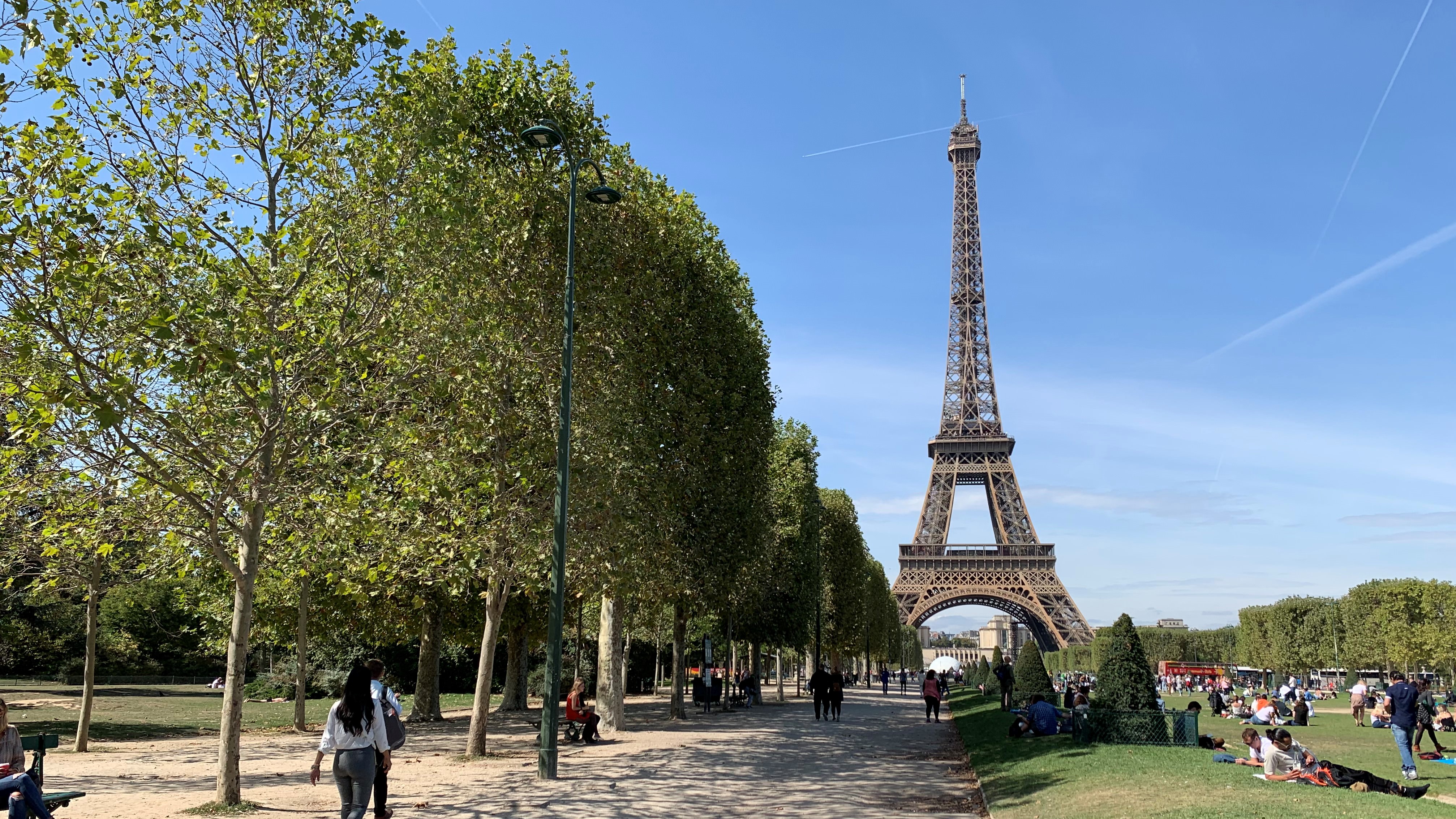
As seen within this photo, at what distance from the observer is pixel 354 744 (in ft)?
28.9

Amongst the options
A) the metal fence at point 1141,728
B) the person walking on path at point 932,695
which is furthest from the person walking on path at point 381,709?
the person walking on path at point 932,695

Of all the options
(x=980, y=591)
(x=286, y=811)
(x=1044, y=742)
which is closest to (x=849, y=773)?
(x=1044, y=742)

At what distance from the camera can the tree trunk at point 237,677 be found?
11.9 metres

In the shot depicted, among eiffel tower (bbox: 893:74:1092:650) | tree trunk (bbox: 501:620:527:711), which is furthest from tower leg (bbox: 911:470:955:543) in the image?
tree trunk (bbox: 501:620:527:711)

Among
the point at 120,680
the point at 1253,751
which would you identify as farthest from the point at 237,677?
the point at 120,680

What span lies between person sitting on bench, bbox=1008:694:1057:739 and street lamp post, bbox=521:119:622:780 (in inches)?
451

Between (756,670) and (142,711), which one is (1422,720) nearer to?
(756,670)

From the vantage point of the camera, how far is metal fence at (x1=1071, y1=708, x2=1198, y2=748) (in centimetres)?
1922

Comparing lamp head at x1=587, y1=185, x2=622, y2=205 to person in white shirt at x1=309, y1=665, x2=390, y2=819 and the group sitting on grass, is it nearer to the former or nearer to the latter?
person in white shirt at x1=309, y1=665, x2=390, y2=819

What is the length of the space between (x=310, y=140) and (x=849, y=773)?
1284 centimetres

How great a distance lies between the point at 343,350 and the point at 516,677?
27.6 meters

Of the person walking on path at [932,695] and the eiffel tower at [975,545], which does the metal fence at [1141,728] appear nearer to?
the person walking on path at [932,695]

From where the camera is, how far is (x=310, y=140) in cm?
1269

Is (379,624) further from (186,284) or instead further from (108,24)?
(108,24)
